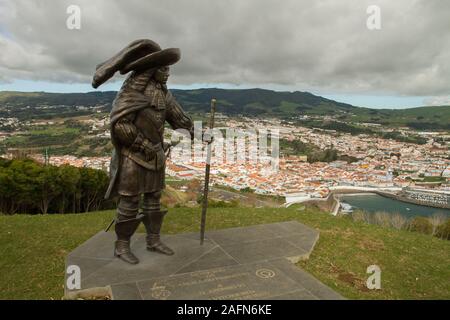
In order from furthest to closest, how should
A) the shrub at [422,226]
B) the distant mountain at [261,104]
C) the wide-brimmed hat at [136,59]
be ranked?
the distant mountain at [261,104], the shrub at [422,226], the wide-brimmed hat at [136,59]

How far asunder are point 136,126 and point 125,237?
1.76 meters

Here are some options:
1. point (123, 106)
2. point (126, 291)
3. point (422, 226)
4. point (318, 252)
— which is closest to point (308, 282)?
point (318, 252)

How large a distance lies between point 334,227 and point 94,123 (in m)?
64.7

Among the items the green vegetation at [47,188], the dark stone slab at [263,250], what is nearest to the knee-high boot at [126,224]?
the dark stone slab at [263,250]

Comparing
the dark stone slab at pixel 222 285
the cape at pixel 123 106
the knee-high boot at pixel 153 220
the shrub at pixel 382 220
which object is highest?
the cape at pixel 123 106

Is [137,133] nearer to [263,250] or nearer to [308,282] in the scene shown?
[263,250]

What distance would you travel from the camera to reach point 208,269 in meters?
4.79

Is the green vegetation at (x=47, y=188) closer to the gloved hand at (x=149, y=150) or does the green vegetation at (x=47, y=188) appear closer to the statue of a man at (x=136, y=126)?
the statue of a man at (x=136, y=126)

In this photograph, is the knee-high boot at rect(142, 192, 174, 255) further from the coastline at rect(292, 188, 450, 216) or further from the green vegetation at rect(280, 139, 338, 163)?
the green vegetation at rect(280, 139, 338, 163)

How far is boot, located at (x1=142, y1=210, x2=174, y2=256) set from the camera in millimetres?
5367

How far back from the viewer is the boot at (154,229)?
5.37m

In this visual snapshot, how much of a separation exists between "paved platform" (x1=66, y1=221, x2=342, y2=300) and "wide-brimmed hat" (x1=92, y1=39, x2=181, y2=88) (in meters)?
2.74

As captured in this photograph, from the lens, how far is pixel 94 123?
216ft

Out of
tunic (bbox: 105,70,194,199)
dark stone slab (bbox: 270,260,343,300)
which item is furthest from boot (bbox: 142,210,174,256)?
dark stone slab (bbox: 270,260,343,300)
